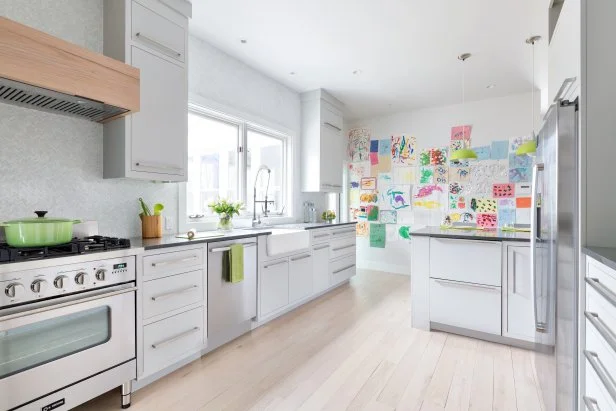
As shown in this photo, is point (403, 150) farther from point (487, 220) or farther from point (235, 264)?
point (235, 264)

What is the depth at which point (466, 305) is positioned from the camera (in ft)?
8.50

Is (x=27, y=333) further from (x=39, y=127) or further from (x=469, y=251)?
(x=469, y=251)

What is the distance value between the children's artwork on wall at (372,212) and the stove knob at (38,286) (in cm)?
468

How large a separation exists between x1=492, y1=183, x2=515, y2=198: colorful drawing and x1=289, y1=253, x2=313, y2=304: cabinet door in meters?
3.03

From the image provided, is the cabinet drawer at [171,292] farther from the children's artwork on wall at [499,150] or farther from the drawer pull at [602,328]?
the children's artwork on wall at [499,150]

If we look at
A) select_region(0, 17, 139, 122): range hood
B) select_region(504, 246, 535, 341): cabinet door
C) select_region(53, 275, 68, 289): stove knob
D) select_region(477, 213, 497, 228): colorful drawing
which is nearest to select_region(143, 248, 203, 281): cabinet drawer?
select_region(53, 275, 68, 289): stove knob

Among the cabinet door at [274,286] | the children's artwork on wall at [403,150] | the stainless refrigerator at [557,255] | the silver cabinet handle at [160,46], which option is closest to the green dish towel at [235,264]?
the cabinet door at [274,286]

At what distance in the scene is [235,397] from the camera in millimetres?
1797

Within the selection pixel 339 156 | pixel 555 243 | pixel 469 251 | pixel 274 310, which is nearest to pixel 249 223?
pixel 274 310

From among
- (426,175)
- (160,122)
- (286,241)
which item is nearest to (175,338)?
(286,241)

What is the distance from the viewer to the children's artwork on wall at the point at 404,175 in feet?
16.7

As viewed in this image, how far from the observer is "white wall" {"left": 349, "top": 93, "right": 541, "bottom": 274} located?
4375 millimetres

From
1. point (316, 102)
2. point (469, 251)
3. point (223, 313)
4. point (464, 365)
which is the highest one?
point (316, 102)

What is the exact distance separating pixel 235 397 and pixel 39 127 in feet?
6.55
